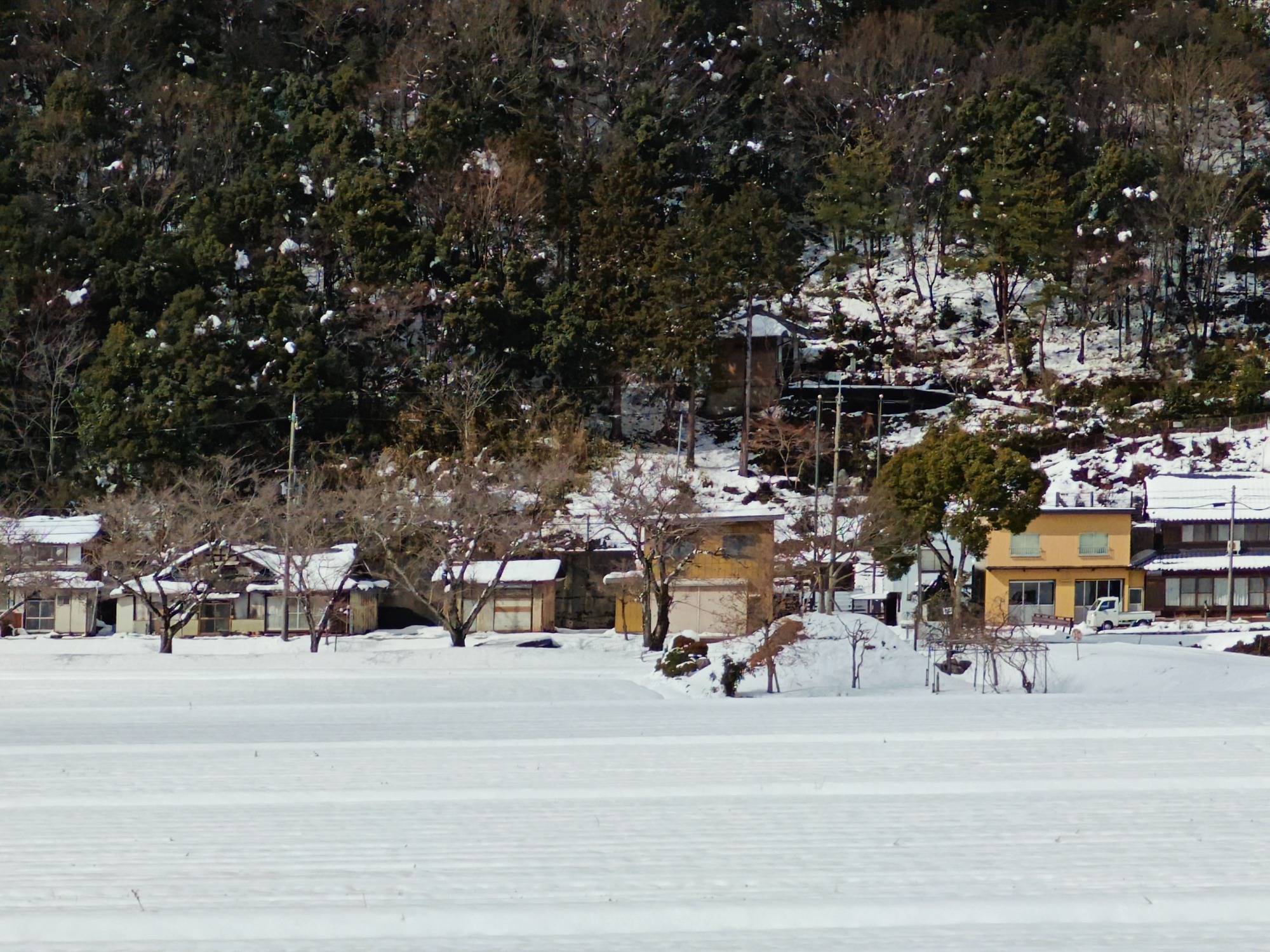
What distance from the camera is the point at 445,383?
41688 mm

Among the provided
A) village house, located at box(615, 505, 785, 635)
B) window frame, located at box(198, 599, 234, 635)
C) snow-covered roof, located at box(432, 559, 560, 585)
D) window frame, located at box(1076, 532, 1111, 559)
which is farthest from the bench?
window frame, located at box(198, 599, 234, 635)

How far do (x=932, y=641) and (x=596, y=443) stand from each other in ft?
59.5

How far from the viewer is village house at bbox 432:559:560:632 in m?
36.0

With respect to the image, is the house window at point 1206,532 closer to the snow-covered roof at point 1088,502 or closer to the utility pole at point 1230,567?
the utility pole at point 1230,567

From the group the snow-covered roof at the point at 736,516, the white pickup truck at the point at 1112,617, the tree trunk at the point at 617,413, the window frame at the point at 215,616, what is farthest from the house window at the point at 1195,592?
the window frame at the point at 215,616

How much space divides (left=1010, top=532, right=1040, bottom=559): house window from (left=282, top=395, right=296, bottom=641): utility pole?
1828 centimetres

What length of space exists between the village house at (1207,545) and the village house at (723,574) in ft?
35.7

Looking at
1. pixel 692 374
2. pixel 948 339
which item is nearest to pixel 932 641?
pixel 692 374

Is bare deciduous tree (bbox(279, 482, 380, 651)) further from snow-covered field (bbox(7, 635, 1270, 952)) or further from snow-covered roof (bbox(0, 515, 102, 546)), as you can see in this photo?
snow-covered field (bbox(7, 635, 1270, 952))

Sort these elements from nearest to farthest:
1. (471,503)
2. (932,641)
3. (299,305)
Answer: (932,641)
(471,503)
(299,305)

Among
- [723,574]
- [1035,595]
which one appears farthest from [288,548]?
[1035,595]

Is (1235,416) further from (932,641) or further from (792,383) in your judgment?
(932,641)

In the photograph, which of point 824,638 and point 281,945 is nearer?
point 281,945

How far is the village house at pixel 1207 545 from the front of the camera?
3688 cm
